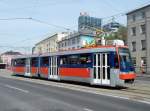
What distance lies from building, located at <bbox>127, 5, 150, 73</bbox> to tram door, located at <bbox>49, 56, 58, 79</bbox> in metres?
25.6

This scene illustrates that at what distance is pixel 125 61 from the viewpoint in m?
23.8

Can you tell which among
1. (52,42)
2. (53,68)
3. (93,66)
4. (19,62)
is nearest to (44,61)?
(53,68)

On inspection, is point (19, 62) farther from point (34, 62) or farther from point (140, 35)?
point (140, 35)

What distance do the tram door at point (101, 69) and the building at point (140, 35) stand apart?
1275 inches

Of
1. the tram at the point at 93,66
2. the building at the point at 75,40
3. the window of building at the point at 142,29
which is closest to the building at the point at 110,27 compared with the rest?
the building at the point at 75,40

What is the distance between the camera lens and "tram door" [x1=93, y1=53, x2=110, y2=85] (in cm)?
2386

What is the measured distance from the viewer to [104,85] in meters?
24.2

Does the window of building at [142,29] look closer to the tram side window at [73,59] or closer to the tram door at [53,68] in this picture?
the tram door at [53,68]

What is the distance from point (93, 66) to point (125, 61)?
8.02 feet

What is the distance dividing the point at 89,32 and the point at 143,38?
1512 inches

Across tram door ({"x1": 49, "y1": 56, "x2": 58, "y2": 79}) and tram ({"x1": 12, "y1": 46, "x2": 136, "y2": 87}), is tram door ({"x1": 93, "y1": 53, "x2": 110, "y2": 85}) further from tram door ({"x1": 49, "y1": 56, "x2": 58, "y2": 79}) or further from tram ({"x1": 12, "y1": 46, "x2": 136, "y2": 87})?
tram door ({"x1": 49, "y1": 56, "x2": 58, "y2": 79})

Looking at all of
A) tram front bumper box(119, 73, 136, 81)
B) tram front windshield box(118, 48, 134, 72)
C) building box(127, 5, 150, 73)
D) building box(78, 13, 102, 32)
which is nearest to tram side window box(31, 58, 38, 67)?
tram front windshield box(118, 48, 134, 72)

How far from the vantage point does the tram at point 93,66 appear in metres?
23.4

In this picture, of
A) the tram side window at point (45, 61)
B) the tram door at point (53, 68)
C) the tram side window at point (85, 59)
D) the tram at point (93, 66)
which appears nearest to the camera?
the tram at point (93, 66)
